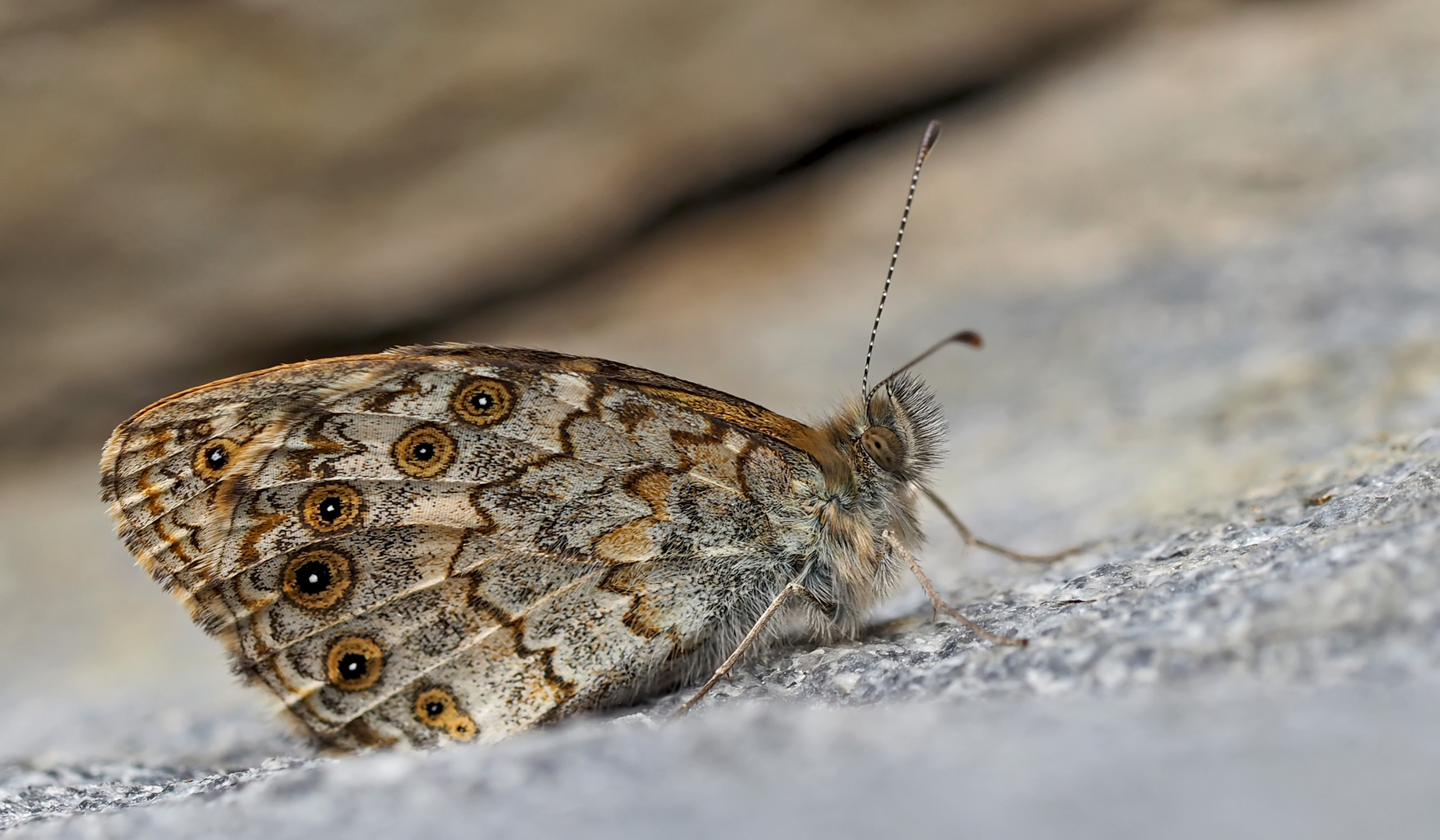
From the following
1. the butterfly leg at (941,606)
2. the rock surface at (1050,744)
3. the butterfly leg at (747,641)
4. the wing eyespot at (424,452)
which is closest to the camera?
the rock surface at (1050,744)

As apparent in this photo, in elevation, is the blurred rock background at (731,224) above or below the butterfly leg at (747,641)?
above

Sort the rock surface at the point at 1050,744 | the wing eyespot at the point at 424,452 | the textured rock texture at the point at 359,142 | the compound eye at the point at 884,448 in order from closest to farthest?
the rock surface at the point at 1050,744, the wing eyespot at the point at 424,452, the compound eye at the point at 884,448, the textured rock texture at the point at 359,142

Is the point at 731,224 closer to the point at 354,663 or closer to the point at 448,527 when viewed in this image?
the point at 448,527

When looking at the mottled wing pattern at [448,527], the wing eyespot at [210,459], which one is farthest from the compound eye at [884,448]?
the wing eyespot at [210,459]

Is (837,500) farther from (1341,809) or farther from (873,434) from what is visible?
(1341,809)

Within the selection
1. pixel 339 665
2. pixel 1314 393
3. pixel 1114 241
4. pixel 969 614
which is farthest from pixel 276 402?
pixel 1114 241

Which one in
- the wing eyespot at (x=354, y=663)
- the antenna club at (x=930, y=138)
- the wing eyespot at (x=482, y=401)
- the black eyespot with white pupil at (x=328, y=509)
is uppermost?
the antenna club at (x=930, y=138)

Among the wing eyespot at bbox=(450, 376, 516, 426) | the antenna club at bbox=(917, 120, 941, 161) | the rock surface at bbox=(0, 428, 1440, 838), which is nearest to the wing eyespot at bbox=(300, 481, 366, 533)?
the wing eyespot at bbox=(450, 376, 516, 426)

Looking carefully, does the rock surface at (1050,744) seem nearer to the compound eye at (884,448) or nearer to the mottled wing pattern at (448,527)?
the mottled wing pattern at (448,527)

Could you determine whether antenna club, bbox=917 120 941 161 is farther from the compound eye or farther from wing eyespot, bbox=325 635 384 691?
wing eyespot, bbox=325 635 384 691
